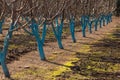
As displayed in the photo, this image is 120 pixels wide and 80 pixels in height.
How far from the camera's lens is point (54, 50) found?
25.6 metres

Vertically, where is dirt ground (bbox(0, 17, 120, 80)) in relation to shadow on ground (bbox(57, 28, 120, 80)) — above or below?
above

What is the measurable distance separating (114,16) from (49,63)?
73346mm

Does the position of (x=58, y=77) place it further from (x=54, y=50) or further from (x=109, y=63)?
(x=54, y=50)

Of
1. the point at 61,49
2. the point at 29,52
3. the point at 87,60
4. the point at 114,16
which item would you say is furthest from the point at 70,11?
the point at 114,16

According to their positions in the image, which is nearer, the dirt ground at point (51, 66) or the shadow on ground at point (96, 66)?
the dirt ground at point (51, 66)

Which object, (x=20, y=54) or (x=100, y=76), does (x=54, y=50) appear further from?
(x=100, y=76)

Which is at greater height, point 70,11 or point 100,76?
point 70,11

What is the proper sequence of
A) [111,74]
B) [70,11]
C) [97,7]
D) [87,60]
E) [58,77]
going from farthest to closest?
[97,7] < [70,11] < [87,60] < [111,74] < [58,77]

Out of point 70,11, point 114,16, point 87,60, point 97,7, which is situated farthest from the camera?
point 114,16

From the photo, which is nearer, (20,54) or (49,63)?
(49,63)

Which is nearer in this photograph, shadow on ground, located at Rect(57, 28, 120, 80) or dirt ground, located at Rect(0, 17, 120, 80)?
dirt ground, located at Rect(0, 17, 120, 80)

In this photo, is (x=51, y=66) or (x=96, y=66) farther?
(x=96, y=66)

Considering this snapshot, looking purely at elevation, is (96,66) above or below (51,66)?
Result: below

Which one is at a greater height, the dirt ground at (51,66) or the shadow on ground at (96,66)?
the dirt ground at (51,66)
